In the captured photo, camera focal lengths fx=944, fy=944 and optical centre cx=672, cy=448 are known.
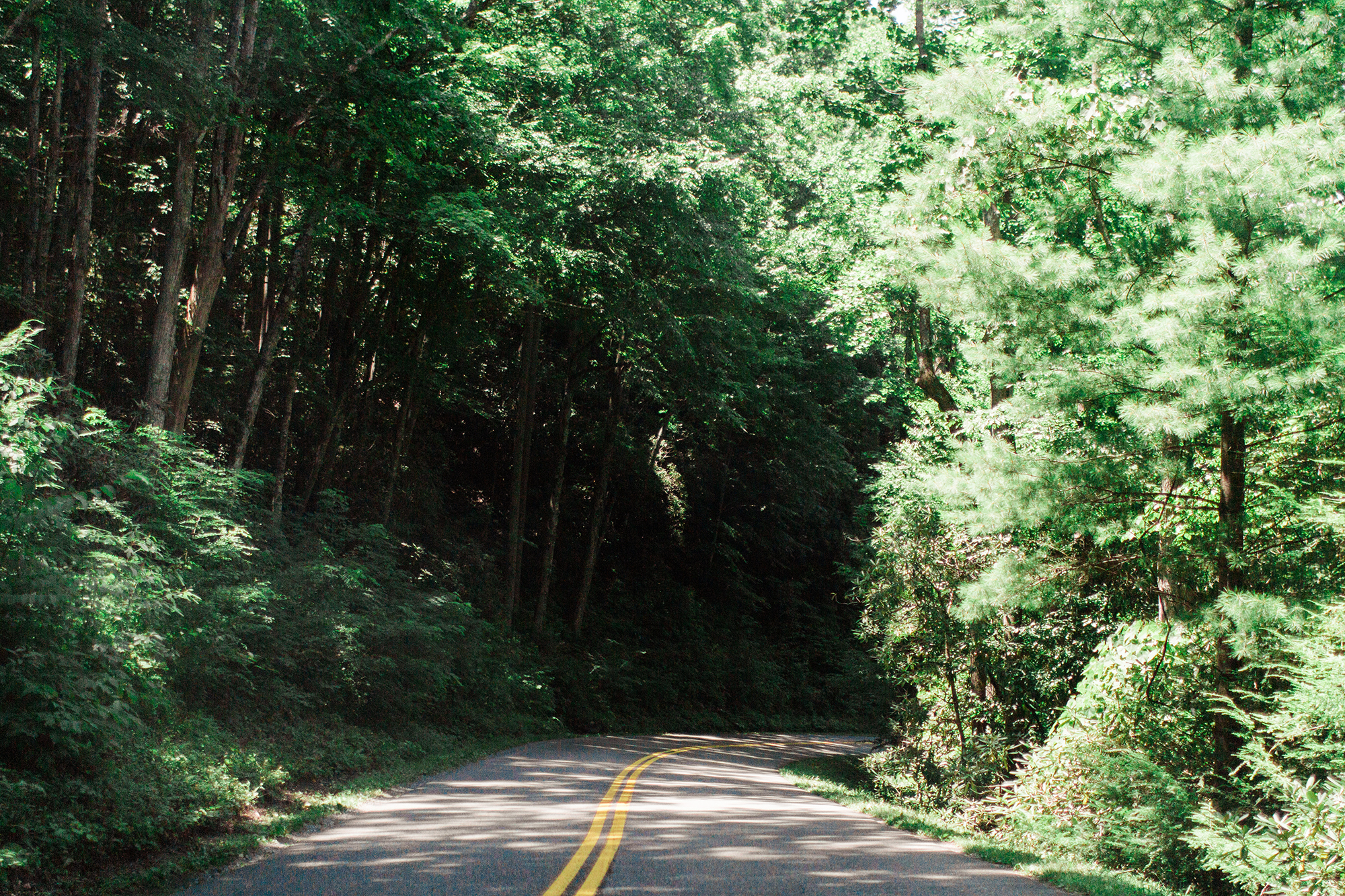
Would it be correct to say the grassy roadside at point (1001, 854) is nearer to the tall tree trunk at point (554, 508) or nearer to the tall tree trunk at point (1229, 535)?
the tall tree trunk at point (1229, 535)

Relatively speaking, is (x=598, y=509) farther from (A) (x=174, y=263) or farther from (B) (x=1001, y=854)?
(B) (x=1001, y=854)

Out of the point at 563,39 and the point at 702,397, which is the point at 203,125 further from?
the point at 702,397

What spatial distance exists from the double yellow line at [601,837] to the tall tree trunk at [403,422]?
10.3 m

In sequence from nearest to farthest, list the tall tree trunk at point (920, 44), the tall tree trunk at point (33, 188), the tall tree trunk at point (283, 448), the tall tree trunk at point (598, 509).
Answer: the tall tree trunk at point (33, 188), the tall tree trunk at point (920, 44), the tall tree trunk at point (283, 448), the tall tree trunk at point (598, 509)

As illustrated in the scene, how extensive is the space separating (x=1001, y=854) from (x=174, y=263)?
1387cm

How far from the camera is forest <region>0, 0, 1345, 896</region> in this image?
852cm

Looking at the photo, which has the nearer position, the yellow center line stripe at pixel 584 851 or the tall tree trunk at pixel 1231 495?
the yellow center line stripe at pixel 584 851

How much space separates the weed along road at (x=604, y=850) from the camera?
6438 mm

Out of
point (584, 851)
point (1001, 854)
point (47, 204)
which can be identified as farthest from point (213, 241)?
point (1001, 854)

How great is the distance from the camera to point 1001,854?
29.6 ft

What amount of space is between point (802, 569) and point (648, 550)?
869 centimetres

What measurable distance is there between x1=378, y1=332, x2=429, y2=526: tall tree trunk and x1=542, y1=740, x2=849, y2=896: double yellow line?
1026 centimetres

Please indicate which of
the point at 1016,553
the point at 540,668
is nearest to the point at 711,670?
the point at 540,668

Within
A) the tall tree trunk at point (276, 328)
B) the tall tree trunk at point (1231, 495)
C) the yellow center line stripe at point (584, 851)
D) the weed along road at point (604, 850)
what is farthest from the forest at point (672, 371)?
the yellow center line stripe at point (584, 851)
